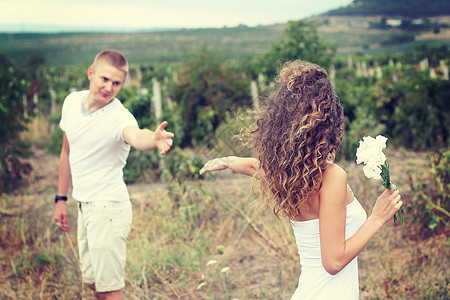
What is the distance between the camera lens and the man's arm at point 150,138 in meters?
2.13

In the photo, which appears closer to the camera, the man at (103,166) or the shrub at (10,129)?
the man at (103,166)

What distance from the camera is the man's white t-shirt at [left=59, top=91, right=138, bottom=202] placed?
2621 mm

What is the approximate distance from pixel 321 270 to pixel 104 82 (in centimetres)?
170

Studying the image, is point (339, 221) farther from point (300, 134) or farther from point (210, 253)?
point (210, 253)

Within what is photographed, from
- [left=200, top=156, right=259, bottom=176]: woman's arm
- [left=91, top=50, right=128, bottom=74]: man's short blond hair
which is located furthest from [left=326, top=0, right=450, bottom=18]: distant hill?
[left=200, top=156, right=259, bottom=176]: woman's arm

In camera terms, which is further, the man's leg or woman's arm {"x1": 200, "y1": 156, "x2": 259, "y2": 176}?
the man's leg

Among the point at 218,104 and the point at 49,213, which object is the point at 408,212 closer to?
the point at 49,213

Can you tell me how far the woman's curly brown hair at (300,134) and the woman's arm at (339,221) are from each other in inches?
2.3

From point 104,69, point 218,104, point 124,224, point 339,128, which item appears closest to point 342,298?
point 339,128

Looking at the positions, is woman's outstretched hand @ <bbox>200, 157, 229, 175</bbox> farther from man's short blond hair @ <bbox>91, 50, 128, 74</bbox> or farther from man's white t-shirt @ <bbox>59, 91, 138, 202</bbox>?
man's short blond hair @ <bbox>91, 50, 128, 74</bbox>

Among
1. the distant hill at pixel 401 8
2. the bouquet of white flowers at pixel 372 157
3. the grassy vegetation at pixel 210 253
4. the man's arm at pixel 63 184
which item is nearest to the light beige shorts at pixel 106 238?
the grassy vegetation at pixel 210 253

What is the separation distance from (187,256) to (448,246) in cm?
229

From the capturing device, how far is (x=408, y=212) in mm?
4531

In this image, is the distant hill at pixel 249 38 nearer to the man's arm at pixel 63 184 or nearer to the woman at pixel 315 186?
the man's arm at pixel 63 184
